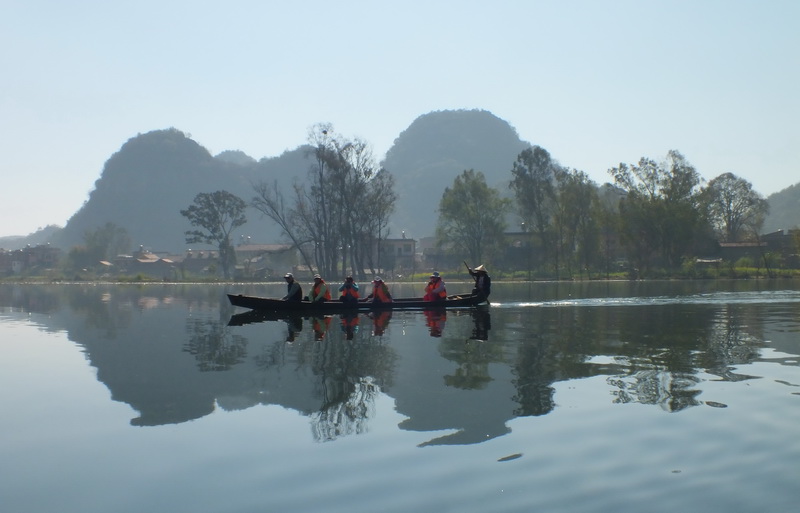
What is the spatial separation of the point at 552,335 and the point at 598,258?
6538cm

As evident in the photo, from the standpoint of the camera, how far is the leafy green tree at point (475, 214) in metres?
86.9

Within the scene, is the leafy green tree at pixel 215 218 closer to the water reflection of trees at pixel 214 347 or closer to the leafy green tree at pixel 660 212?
the leafy green tree at pixel 660 212

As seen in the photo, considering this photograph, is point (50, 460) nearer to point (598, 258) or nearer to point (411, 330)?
point (411, 330)

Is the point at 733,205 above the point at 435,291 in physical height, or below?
above

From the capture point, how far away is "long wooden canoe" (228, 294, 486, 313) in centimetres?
3083

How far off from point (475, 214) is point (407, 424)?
3027 inches

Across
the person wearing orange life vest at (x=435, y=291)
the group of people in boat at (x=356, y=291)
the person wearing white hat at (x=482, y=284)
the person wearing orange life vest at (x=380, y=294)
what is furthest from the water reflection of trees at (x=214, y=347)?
the person wearing white hat at (x=482, y=284)

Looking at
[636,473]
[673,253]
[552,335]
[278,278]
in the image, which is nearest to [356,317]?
[552,335]

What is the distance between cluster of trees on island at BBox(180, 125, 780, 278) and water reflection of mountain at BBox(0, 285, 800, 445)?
48437mm

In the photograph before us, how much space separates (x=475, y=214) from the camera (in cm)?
8688

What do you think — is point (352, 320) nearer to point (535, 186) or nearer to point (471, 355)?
point (471, 355)

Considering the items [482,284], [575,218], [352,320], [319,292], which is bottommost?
[352,320]

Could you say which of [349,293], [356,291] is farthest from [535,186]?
[349,293]

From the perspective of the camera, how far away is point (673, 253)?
3071 inches
